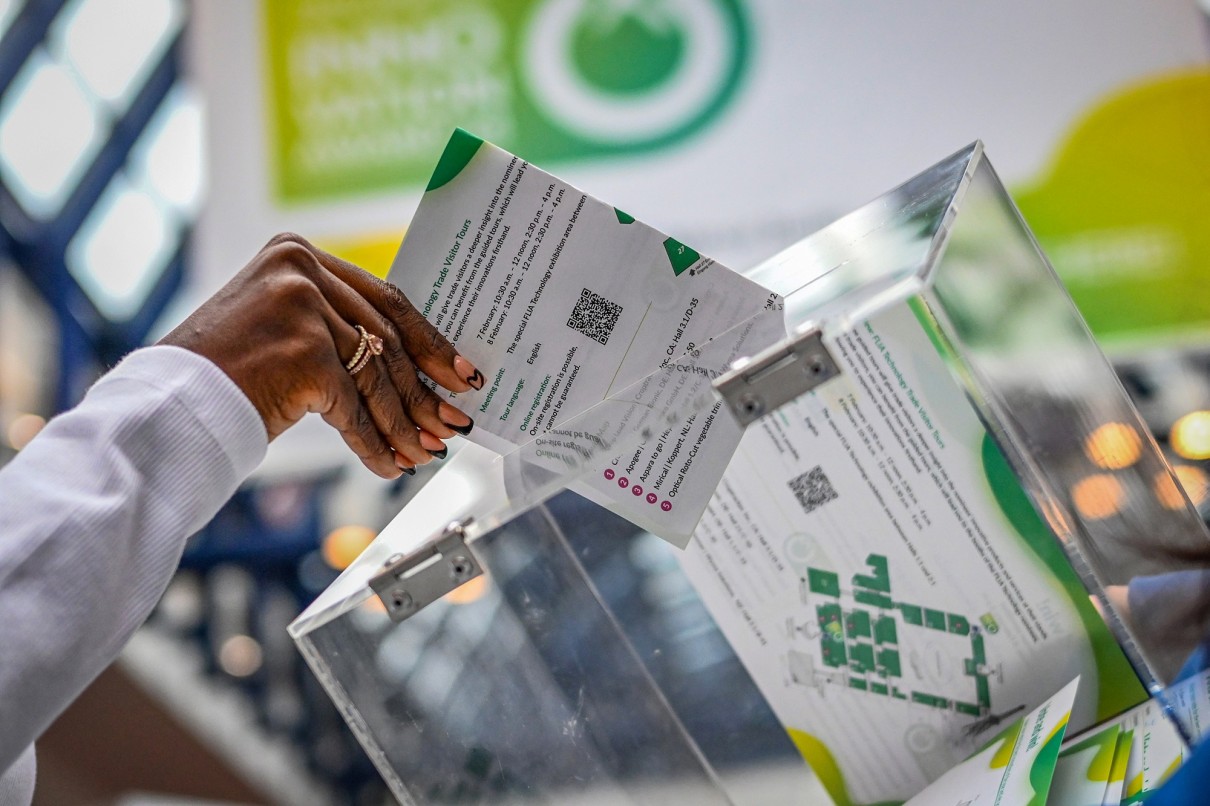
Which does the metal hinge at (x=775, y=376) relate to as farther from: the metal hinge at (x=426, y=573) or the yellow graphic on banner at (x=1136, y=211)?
the yellow graphic on banner at (x=1136, y=211)

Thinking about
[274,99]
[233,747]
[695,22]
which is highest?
[274,99]

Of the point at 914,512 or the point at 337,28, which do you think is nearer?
the point at 914,512

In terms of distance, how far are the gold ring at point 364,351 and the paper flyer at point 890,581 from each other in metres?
0.33

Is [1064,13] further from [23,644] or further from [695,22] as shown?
[23,644]

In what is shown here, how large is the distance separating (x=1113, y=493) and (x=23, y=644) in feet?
2.77

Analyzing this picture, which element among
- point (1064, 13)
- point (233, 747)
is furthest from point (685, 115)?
point (233, 747)

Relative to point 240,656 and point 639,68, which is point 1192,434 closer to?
point 639,68

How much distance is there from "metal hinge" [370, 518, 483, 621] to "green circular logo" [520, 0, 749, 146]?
2332 mm

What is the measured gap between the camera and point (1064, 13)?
111 inches

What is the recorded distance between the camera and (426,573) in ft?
2.74

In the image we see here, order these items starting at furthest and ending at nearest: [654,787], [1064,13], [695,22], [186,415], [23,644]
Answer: [695,22], [1064,13], [654,787], [186,415], [23,644]

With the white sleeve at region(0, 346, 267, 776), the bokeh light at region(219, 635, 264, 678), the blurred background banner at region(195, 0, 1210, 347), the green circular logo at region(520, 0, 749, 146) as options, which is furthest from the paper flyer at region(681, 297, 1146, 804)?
the bokeh light at region(219, 635, 264, 678)

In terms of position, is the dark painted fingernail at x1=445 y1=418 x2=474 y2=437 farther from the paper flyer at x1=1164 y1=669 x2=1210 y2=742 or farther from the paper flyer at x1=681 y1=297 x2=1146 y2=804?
the paper flyer at x1=1164 y1=669 x2=1210 y2=742

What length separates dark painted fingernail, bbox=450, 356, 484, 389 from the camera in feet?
2.91
